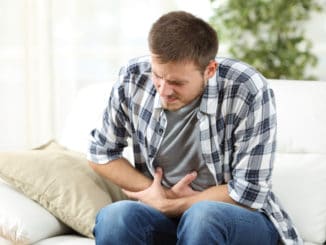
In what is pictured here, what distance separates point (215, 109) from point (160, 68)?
0.22 m

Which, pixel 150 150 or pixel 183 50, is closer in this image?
pixel 183 50

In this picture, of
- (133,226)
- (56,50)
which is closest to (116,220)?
(133,226)

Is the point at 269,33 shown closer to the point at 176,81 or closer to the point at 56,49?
the point at 56,49

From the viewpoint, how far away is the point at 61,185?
6.73ft

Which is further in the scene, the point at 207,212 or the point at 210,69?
the point at 210,69

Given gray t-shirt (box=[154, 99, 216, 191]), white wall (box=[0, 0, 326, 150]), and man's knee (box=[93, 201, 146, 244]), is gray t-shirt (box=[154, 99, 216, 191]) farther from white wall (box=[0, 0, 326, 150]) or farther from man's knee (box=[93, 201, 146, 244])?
white wall (box=[0, 0, 326, 150])

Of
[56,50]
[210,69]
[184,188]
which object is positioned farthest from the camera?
[56,50]

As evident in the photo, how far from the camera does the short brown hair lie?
5.64 ft

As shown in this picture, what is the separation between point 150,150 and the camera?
6.46 ft

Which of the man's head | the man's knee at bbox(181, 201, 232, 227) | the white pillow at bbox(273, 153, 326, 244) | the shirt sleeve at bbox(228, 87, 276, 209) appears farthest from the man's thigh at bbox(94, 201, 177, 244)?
the white pillow at bbox(273, 153, 326, 244)

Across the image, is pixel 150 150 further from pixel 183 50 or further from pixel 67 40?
pixel 67 40

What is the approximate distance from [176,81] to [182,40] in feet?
0.36

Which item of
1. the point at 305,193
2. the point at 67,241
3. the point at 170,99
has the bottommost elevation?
the point at 67,241

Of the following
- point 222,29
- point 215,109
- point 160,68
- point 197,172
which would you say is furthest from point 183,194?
point 222,29
